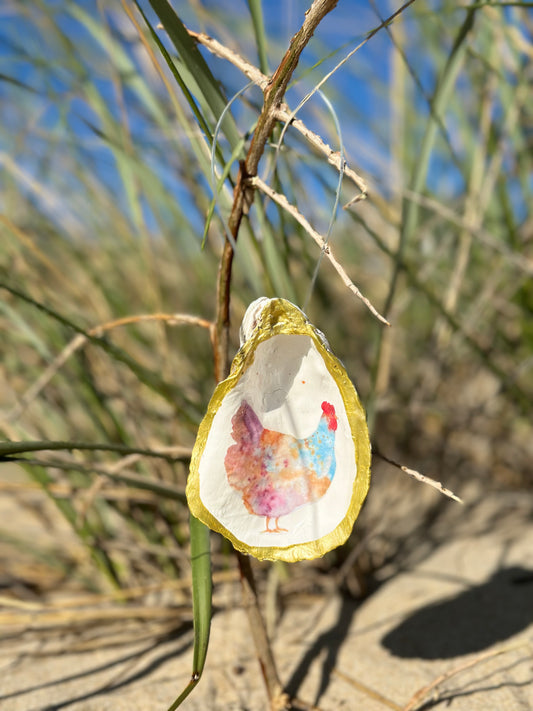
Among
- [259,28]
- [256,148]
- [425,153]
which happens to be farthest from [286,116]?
[425,153]

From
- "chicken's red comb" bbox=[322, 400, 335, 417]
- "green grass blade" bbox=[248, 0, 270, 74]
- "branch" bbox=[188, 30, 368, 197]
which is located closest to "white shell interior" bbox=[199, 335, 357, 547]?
"chicken's red comb" bbox=[322, 400, 335, 417]

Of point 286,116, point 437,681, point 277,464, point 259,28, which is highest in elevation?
point 259,28

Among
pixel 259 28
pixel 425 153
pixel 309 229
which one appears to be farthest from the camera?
pixel 425 153

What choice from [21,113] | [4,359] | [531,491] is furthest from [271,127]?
[21,113]

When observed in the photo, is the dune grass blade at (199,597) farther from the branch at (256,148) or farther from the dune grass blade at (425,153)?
the dune grass blade at (425,153)

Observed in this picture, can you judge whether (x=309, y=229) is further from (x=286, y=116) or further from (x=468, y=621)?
(x=468, y=621)

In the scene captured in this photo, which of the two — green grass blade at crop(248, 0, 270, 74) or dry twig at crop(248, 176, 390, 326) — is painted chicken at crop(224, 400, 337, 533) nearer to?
dry twig at crop(248, 176, 390, 326)

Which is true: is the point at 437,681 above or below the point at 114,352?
below

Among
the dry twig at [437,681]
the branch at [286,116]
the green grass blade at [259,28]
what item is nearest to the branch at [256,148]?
the branch at [286,116]
